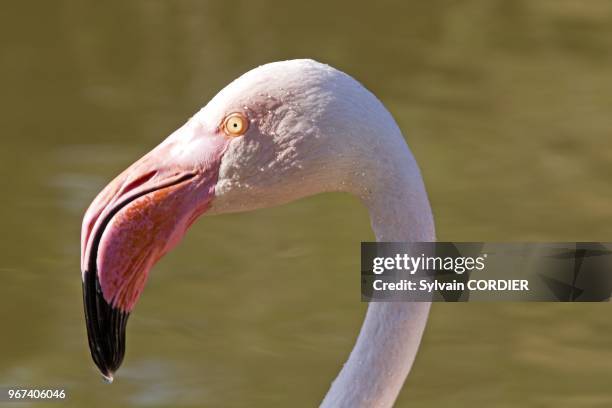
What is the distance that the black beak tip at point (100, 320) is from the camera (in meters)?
2.88

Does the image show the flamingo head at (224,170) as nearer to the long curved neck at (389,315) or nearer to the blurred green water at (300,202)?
the long curved neck at (389,315)

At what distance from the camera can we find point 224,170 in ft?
9.50

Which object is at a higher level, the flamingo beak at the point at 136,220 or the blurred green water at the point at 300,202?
the blurred green water at the point at 300,202

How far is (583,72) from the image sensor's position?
9.16m

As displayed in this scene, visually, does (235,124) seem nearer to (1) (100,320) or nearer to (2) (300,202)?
(1) (100,320)

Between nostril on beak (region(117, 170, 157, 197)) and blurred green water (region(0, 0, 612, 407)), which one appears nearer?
nostril on beak (region(117, 170, 157, 197))

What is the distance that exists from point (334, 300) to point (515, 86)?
10.2 ft

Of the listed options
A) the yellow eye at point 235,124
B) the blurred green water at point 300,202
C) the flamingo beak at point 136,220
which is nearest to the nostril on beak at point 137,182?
the flamingo beak at point 136,220

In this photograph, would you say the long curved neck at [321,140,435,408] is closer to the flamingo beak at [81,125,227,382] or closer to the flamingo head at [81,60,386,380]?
the flamingo head at [81,60,386,380]

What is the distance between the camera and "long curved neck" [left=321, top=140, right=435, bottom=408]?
113 inches

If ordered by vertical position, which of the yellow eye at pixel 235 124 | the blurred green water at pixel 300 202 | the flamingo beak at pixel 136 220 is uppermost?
the blurred green water at pixel 300 202

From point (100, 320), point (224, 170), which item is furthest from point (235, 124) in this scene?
point (100, 320)

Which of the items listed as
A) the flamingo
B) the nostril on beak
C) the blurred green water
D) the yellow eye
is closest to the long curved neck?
the flamingo

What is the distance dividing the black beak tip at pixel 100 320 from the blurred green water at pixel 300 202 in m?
2.54
